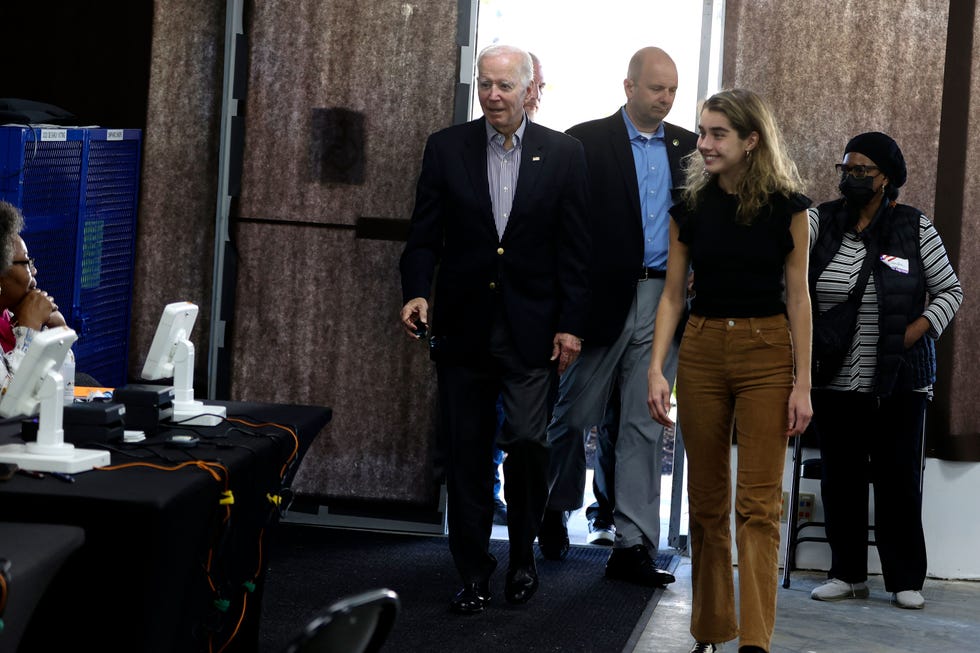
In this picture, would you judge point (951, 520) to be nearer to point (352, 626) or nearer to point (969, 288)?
point (969, 288)

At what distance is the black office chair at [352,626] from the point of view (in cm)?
149

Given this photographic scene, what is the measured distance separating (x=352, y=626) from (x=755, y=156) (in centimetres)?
228

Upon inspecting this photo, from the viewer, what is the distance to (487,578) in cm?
427

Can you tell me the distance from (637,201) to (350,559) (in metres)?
1.65

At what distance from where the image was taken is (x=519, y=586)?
4.32 m

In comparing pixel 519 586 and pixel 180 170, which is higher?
pixel 180 170

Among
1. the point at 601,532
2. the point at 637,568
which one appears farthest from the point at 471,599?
the point at 601,532

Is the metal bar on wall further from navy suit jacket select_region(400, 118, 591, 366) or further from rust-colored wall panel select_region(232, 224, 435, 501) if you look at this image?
navy suit jacket select_region(400, 118, 591, 366)

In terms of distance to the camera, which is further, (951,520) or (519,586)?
(951,520)

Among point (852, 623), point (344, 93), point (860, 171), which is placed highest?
point (344, 93)

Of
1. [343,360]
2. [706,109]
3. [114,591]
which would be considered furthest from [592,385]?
[114,591]

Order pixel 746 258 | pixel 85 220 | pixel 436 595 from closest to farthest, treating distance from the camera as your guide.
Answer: pixel 746 258 → pixel 436 595 → pixel 85 220

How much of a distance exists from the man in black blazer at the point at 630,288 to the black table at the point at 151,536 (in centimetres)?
172

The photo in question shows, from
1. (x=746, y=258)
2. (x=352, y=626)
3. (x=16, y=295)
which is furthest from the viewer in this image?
(x=16, y=295)
